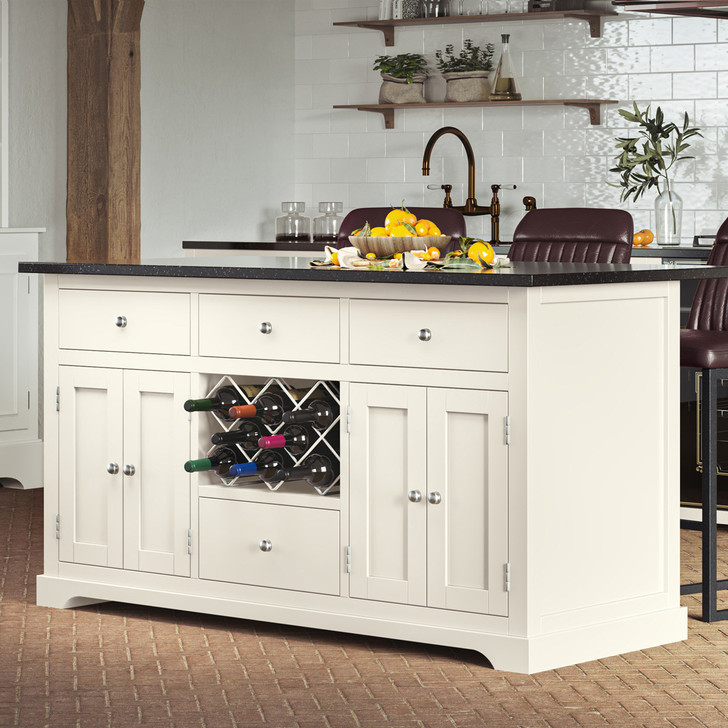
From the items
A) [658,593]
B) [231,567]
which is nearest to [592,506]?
[658,593]

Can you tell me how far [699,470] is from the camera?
195 inches

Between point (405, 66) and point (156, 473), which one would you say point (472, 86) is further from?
point (156, 473)

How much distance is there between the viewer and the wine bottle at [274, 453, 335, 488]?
11.8 feet

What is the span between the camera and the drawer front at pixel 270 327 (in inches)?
138

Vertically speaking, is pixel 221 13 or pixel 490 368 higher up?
pixel 221 13

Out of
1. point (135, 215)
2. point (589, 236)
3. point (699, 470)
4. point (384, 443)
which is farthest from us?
point (135, 215)

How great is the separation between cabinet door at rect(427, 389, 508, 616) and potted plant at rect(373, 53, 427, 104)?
3.80m

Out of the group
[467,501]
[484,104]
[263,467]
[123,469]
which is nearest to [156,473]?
[123,469]

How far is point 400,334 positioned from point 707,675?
3.54ft

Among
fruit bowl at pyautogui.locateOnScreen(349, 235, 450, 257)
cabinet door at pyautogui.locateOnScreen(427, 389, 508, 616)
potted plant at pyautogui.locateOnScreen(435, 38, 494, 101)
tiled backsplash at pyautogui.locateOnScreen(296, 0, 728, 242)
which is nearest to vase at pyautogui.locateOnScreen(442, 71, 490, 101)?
potted plant at pyautogui.locateOnScreen(435, 38, 494, 101)

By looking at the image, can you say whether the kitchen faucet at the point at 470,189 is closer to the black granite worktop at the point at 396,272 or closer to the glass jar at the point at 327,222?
the glass jar at the point at 327,222

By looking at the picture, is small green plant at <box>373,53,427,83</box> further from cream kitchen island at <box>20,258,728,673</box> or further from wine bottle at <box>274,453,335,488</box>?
wine bottle at <box>274,453,335,488</box>

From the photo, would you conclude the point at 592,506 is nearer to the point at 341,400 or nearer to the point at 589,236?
the point at 341,400

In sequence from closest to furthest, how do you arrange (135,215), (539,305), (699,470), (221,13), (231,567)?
(539,305) < (231,567) < (699,470) < (135,215) < (221,13)
